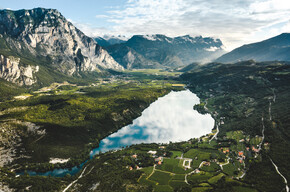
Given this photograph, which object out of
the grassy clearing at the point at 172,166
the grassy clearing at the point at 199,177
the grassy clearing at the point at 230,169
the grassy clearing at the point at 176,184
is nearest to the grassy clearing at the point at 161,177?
the grassy clearing at the point at 176,184

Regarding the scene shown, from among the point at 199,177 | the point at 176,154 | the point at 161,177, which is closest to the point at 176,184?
the point at 161,177

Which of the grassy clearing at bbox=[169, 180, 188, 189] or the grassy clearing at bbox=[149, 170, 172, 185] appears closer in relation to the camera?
the grassy clearing at bbox=[169, 180, 188, 189]

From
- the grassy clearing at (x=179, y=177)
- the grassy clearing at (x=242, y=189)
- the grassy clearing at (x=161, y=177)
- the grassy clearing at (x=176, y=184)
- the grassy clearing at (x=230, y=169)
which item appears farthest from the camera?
the grassy clearing at (x=230, y=169)

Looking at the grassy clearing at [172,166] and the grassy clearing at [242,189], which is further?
the grassy clearing at [172,166]

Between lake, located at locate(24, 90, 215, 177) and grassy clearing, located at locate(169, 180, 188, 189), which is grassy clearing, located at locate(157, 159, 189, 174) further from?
lake, located at locate(24, 90, 215, 177)

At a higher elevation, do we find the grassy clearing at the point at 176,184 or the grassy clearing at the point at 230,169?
the grassy clearing at the point at 230,169

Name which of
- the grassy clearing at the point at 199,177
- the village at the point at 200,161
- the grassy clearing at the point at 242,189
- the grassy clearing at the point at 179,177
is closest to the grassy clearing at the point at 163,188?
the village at the point at 200,161

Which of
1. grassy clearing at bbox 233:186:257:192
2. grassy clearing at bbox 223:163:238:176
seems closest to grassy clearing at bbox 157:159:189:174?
grassy clearing at bbox 223:163:238:176

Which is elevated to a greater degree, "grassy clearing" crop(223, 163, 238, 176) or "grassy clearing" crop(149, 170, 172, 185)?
"grassy clearing" crop(223, 163, 238, 176)

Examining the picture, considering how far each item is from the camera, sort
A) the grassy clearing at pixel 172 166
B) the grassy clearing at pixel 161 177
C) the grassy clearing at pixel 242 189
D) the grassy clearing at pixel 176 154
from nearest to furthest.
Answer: the grassy clearing at pixel 242 189, the grassy clearing at pixel 161 177, the grassy clearing at pixel 172 166, the grassy clearing at pixel 176 154

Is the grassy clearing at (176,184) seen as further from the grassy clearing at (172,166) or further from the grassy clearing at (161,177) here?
the grassy clearing at (172,166)

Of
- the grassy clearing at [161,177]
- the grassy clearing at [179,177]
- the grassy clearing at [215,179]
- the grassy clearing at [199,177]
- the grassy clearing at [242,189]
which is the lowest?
the grassy clearing at [161,177]

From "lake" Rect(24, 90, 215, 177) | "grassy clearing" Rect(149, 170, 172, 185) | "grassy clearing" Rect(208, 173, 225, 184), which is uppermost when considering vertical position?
Answer: "grassy clearing" Rect(208, 173, 225, 184)
